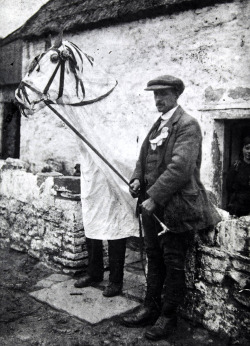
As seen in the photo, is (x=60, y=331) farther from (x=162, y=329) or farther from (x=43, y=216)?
(x=43, y=216)

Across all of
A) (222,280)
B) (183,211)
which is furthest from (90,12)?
(222,280)

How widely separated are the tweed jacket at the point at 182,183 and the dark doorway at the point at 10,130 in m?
7.77

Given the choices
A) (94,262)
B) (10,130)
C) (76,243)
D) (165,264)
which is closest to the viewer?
(165,264)

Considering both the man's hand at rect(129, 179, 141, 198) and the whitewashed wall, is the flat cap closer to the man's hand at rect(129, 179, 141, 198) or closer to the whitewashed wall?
the man's hand at rect(129, 179, 141, 198)

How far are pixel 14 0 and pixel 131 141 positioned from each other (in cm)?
588

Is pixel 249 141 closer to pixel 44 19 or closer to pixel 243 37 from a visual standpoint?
pixel 243 37

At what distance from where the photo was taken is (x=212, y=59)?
5.60 meters

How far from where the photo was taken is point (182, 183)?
3059 millimetres

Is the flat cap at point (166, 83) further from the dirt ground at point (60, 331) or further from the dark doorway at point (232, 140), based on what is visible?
the dark doorway at point (232, 140)

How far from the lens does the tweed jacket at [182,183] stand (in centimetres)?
304

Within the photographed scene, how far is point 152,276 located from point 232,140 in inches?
128

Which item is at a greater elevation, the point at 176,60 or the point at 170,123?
the point at 176,60

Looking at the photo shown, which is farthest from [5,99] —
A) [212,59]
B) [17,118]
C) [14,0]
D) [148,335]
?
[148,335]

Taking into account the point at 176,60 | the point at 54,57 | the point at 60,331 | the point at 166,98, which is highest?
the point at 176,60
